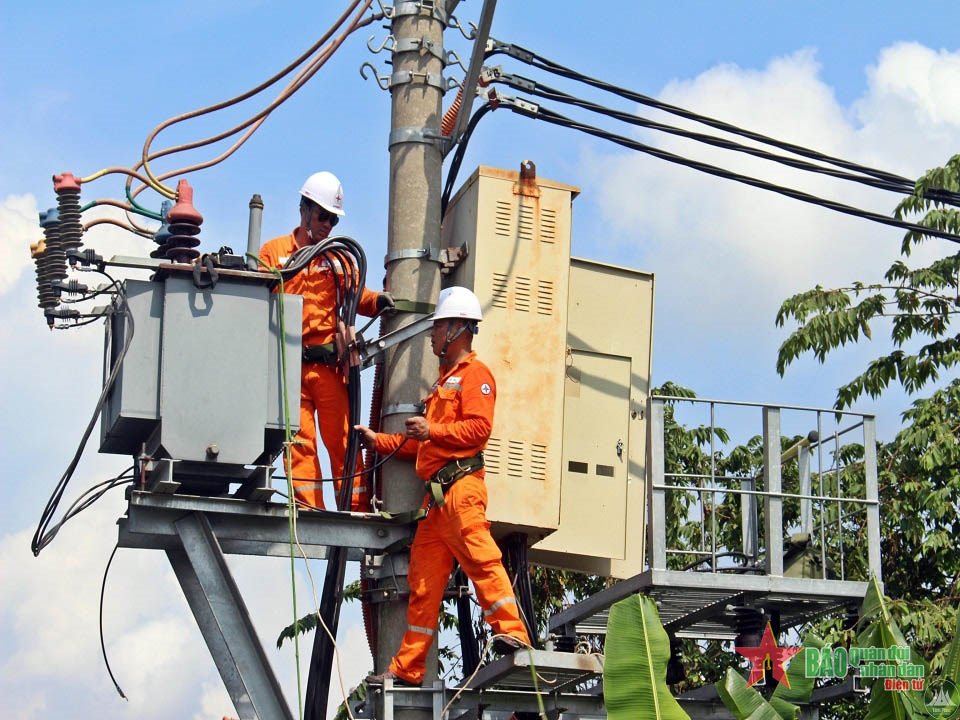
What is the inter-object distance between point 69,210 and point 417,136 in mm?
2557

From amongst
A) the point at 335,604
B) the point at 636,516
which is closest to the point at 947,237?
the point at 636,516

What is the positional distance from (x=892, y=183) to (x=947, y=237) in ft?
2.21

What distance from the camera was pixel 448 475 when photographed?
9.57m

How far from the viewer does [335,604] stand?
10.1m

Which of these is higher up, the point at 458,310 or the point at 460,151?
the point at 460,151

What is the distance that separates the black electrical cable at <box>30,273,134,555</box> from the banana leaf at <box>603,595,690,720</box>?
3.21 metres

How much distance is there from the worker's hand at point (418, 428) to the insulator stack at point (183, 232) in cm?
164

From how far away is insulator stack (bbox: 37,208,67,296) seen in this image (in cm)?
912

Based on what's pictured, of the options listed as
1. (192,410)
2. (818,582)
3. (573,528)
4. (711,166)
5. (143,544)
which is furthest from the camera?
(711,166)

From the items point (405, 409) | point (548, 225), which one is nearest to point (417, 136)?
point (548, 225)

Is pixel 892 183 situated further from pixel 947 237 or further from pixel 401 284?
pixel 401 284

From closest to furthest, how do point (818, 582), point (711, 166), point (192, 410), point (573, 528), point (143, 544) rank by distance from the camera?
1. point (192, 410)
2. point (143, 544)
3. point (818, 582)
4. point (573, 528)
5. point (711, 166)

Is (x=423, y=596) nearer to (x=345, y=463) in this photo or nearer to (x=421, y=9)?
(x=345, y=463)

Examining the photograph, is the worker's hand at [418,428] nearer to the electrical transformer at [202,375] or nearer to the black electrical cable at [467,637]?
the electrical transformer at [202,375]
